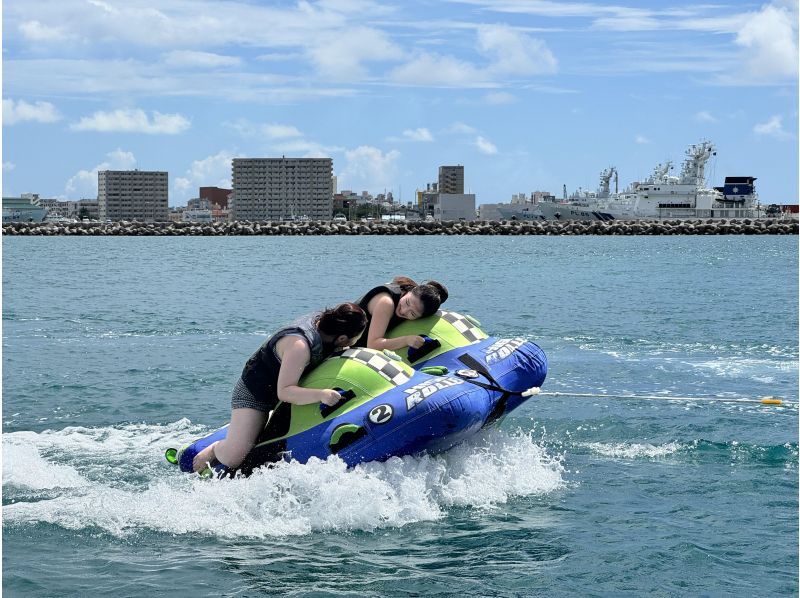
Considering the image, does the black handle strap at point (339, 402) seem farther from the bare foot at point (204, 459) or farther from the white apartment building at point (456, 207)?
the white apartment building at point (456, 207)

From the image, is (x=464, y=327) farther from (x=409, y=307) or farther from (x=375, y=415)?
(x=375, y=415)

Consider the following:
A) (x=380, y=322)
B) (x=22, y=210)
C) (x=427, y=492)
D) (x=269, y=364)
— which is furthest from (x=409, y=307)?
(x=22, y=210)

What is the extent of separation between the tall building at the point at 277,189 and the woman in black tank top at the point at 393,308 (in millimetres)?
184048

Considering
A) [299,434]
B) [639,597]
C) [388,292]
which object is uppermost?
[388,292]

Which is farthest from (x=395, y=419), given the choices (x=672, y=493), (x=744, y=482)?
(x=744, y=482)

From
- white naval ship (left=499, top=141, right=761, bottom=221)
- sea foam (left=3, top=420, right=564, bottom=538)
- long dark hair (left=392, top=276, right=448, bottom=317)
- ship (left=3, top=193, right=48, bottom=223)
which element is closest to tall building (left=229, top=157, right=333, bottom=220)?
ship (left=3, top=193, right=48, bottom=223)

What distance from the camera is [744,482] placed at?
9.68 metres

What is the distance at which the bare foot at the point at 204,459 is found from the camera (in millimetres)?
9016

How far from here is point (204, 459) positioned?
9.05 m

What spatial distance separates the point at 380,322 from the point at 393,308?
0.66 feet

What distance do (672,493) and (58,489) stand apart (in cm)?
512

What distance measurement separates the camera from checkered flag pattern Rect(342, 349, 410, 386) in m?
8.66

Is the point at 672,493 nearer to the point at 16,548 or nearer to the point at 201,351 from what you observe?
the point at 16,548

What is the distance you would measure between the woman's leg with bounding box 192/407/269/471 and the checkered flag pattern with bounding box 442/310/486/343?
86.3 inches
